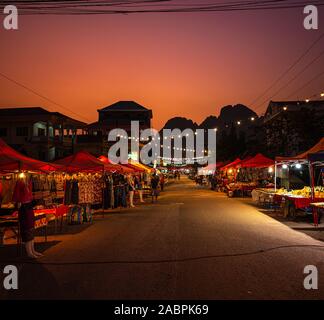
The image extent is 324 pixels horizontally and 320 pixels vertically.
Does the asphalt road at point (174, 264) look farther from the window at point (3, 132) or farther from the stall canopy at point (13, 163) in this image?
the window at point (3, 132)

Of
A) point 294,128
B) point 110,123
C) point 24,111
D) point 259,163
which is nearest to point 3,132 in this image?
point 24,111

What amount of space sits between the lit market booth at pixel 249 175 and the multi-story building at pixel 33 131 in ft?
67.6

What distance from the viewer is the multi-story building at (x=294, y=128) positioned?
3375 centimetres

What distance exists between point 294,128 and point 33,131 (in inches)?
1113

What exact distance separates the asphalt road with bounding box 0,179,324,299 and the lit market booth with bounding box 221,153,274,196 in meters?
14.1

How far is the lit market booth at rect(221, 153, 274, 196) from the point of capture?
28094mm

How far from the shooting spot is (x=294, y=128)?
1442 inches

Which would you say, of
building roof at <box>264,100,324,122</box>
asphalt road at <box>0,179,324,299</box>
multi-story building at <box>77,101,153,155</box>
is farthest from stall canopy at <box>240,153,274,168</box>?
multi-story building at <box>77,101,153,155</box>

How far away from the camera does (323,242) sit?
1115 cm

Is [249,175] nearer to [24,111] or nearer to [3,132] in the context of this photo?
[24,111]

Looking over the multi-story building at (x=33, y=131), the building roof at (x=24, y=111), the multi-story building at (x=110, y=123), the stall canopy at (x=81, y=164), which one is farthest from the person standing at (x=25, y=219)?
the multi-story building at (x=110, y=123)

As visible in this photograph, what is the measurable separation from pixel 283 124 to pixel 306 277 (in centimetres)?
3617
